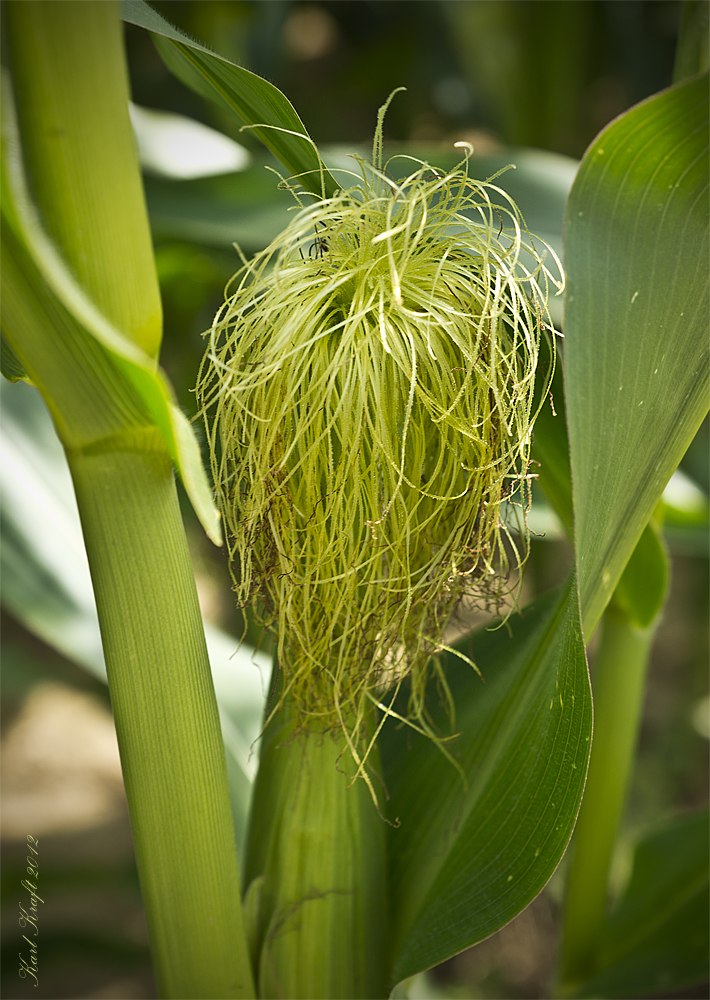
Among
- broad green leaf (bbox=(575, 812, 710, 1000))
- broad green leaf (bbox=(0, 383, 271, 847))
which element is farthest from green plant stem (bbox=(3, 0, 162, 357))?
broad green leaf (bbox=(575, 812, 710, 1000))

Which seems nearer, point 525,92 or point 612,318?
point 612,318

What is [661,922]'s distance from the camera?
0.55 m

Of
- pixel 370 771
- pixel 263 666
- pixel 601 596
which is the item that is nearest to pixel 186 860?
pixel 370 771

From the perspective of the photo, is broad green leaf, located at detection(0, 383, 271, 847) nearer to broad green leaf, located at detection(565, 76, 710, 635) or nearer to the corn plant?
the corn plant

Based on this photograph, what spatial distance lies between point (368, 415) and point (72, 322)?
0.10m

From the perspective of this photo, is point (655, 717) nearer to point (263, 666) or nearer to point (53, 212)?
point (263, 666)

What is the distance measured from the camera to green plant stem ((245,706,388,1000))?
1.04ft

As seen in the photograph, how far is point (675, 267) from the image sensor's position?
0.25 m

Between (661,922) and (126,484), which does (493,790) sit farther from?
(661,922)

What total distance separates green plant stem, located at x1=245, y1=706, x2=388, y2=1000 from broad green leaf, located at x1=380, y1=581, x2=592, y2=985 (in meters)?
0.03

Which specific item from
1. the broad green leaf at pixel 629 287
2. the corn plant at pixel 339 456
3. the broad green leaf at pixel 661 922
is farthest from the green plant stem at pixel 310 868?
the broad green leaf at pixel 661 922

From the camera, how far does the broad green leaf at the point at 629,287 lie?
23 cm

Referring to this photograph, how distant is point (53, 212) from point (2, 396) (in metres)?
0.38

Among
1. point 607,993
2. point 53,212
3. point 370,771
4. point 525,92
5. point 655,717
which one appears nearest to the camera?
point 53,212
